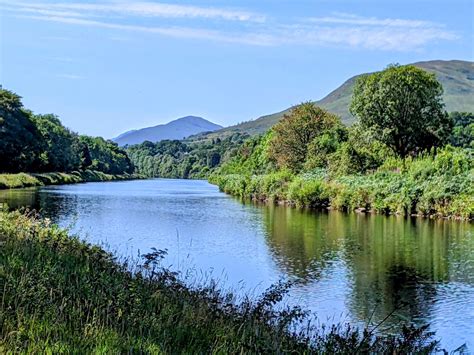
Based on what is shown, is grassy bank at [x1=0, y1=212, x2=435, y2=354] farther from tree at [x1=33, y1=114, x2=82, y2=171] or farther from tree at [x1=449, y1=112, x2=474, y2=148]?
tree at [x1=33, y1=114, x2=82, y2=171]

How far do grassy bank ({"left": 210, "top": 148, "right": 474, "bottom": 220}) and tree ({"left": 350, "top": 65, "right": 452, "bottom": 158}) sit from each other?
12.1 ft

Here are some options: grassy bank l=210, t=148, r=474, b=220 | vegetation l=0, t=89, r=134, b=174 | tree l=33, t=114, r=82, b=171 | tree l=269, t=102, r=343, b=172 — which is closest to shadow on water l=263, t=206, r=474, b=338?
grassy bank l=210, t=148, r=474, b=220

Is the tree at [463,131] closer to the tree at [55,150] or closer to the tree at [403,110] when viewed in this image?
the tree at [403,110]

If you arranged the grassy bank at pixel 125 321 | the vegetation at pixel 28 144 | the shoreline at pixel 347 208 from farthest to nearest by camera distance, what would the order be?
the vegetation at pixel 28 144 → the shoreline at pixel 347 208 → the grassy bank at pixel 125 321

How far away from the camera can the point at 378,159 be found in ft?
178

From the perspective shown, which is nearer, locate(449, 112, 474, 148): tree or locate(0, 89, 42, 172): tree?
locate(0, 89, 42, 172): tree

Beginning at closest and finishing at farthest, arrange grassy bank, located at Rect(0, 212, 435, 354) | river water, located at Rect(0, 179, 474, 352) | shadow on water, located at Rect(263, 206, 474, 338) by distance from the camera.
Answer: grassy bank, located at Rect(0, 212, 435, 354) → river water, located at Rect(0, 179, 474, 352) → shadow on water, located at Rect(263, 206, 474, 338)

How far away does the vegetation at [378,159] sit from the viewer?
130 ft

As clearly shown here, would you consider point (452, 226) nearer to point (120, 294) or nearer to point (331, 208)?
point (331, 208)

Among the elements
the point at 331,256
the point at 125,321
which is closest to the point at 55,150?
the point at 331,256

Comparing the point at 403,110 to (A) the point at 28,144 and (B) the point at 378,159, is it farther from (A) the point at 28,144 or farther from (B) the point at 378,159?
(A) the point at 28,144

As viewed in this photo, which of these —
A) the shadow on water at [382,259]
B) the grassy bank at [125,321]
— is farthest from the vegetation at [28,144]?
the grassy bank at [125,321]

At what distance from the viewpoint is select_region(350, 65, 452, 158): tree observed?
51969 mm

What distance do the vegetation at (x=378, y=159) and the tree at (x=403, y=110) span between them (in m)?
0.09
